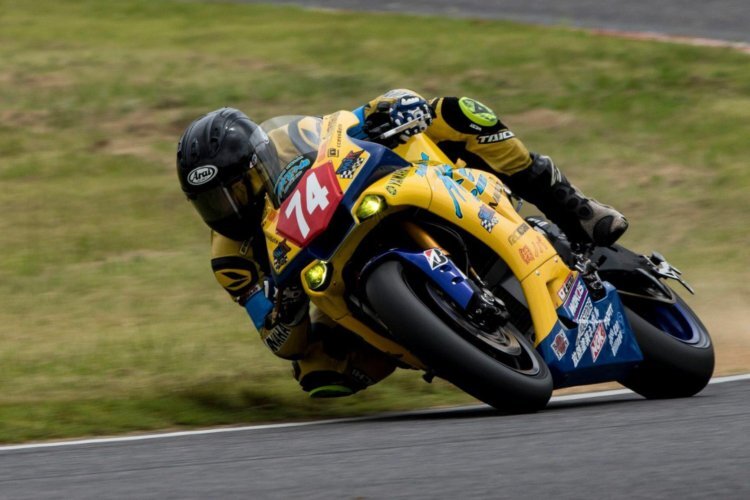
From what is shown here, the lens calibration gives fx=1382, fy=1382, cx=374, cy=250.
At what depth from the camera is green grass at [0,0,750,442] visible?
25.1 ft

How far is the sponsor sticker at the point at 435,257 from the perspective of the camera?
5496 millimetres

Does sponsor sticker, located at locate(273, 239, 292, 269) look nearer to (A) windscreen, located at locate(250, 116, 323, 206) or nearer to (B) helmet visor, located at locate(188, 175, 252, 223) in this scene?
(A) windscreen, located at locate(250, 116, 323, 206)

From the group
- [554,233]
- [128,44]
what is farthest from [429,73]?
[554,233]

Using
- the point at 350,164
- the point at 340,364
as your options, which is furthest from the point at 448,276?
the point at 340,364

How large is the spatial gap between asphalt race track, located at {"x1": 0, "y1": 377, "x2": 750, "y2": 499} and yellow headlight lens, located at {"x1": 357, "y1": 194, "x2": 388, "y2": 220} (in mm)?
874

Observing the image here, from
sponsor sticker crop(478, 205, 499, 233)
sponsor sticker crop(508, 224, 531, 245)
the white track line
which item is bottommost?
the white track line

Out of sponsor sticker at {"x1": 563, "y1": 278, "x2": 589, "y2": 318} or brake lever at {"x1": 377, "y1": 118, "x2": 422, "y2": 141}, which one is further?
brake lever at {"x1": 377, "y1": 118, "x2": 422, "y2": 141}

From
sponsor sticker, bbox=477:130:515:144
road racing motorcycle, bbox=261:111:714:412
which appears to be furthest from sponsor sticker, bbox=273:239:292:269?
sponsor sticker, bbox=477:130:515:144

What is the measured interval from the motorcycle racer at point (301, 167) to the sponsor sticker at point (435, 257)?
820 millimetres

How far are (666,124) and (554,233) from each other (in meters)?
7.79

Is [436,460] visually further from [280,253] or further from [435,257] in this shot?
[280,253]

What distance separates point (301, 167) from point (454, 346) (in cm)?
119

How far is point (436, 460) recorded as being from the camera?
4.65 m

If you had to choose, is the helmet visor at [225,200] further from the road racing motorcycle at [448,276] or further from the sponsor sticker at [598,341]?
the sponsor sticker at [598,341]
